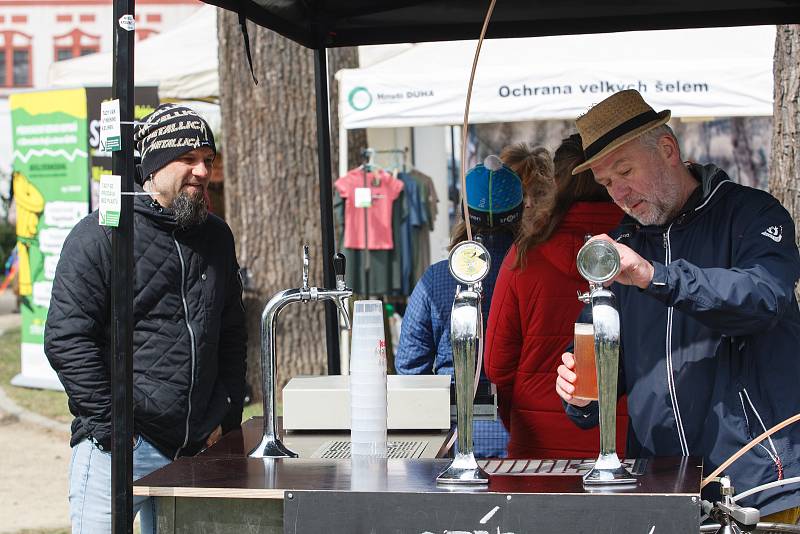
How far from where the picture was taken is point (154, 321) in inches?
116

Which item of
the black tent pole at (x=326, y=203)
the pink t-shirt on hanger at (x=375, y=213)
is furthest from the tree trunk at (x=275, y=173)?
the black tent pole at (x=326, y=203)

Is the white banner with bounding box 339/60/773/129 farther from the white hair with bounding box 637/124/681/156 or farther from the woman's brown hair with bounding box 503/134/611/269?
the white hair with bounding box 637/124/681/156

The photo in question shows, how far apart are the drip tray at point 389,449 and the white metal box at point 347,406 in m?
0.08

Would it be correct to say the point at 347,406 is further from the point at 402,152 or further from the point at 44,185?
the point at 402,152

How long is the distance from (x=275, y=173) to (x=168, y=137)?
465cm

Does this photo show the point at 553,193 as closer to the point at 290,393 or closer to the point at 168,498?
the point at 290,393

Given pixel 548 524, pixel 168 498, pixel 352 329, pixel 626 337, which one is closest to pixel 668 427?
pixel 626 337

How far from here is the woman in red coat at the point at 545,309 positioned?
296 centimetres

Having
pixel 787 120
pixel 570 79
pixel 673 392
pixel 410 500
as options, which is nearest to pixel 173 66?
pixel 570 79

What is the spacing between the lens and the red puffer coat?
296 cm

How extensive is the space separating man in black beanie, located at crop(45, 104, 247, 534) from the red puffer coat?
32.7 inches

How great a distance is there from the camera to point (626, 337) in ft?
8.34

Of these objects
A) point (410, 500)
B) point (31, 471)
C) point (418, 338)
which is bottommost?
point (31, 471)

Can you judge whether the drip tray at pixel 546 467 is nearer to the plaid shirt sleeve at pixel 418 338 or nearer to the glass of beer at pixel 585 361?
the glass of beer at pixel 585 361
